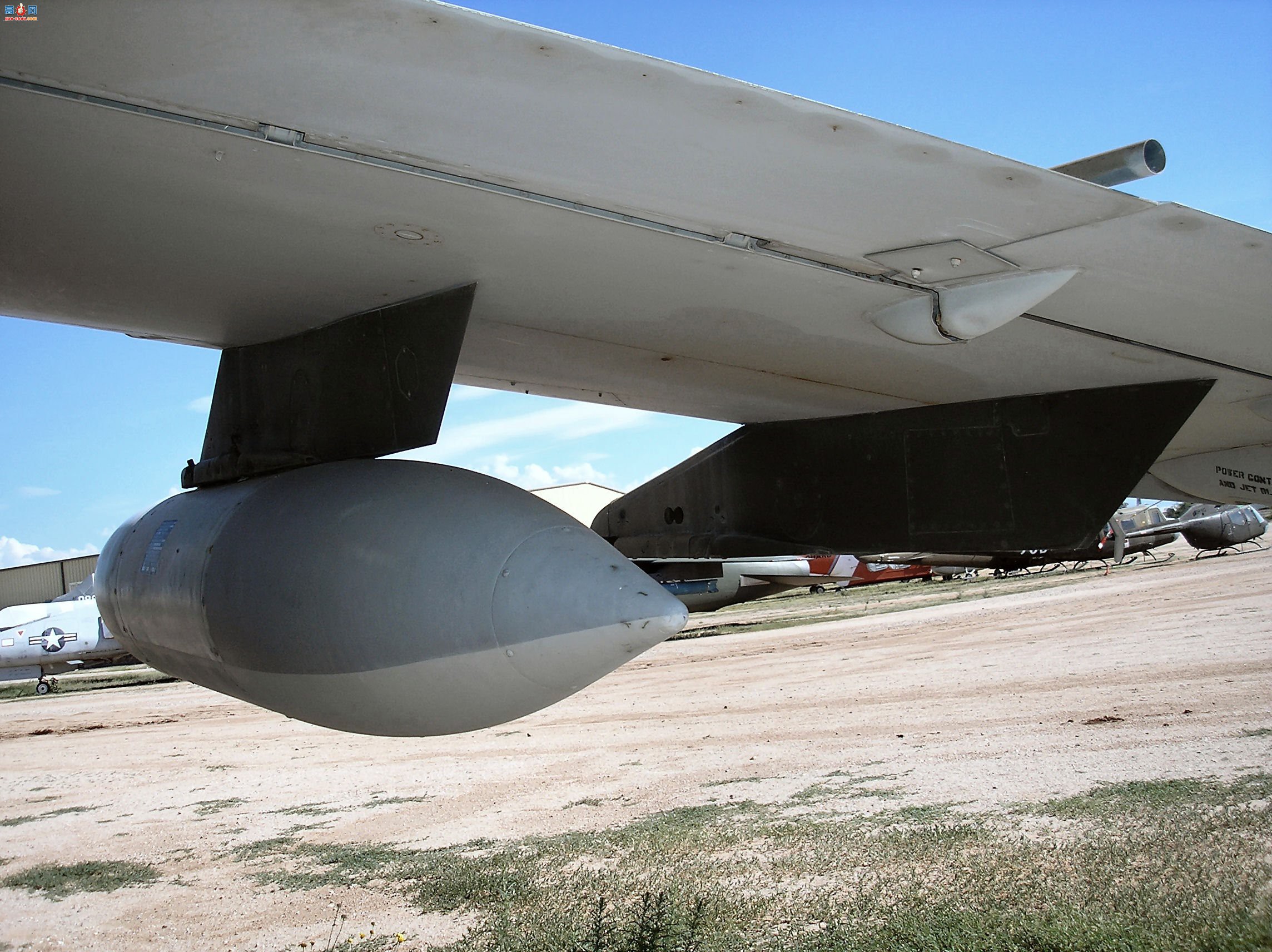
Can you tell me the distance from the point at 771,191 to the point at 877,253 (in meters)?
0.55

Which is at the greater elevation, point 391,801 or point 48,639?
point 48,639

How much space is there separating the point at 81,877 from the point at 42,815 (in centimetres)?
301

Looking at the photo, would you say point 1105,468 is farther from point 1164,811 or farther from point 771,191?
point 771,191

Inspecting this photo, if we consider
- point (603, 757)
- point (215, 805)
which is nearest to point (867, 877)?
point (603, 757)

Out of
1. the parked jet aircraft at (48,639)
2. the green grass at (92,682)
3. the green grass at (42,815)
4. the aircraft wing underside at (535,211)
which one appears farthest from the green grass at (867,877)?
the green grass at (92,682)

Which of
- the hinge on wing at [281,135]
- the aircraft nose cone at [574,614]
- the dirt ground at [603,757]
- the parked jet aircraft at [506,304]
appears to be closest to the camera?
the parked jet aircraft at [506,304]

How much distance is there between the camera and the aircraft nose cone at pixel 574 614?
295 cm

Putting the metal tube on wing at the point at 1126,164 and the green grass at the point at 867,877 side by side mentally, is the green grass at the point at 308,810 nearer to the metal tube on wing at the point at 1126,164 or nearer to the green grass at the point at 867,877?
the green grass at the point at 867,877

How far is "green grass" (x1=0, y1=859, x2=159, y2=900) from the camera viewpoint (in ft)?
20.4

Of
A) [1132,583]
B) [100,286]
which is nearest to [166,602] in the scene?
[100,286]

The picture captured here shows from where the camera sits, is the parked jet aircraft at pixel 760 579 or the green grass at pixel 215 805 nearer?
the green grass at pixel 215 805

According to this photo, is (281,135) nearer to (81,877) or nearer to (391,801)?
(81,877)

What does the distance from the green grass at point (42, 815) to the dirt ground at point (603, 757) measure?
5cm

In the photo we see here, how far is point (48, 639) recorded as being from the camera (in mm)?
20406
